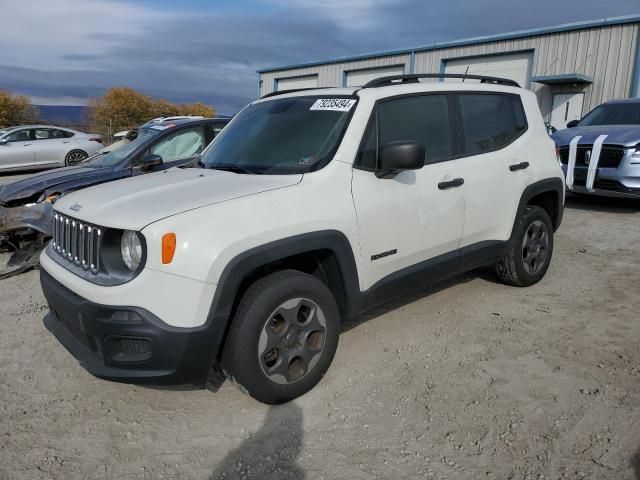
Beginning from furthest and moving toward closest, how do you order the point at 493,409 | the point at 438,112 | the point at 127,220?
1. the point at 438,112
2. the point at 493,409
3. the point at 127,220

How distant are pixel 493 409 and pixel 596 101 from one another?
15.5m

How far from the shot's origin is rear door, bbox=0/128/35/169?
14.9m

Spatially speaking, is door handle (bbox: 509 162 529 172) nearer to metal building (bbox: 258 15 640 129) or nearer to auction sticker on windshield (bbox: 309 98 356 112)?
auction sticker on windshield (bbox: 309 98 356 112)

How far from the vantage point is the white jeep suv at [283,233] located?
2.58m

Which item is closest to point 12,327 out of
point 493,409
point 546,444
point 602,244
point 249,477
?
point 249,477

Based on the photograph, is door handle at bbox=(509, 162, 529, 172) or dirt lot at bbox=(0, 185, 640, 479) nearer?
dirt lot at bbox=(0, 185, 640, 479)

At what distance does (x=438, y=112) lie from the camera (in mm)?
3914

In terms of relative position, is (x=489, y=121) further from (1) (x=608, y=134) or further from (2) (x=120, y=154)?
(1) (x=608, y=134)


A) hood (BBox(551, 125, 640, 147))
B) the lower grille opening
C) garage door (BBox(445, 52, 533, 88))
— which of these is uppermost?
garage door (BBox(445, 52, 533, 88))

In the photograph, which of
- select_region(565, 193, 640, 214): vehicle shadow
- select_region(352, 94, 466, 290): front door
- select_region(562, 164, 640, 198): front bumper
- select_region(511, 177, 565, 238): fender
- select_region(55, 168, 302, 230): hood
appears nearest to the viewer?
select_region(55, 168, 302, 230): hood

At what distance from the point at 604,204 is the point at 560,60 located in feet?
29.6

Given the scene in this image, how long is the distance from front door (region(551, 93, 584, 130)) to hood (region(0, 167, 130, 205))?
569 inches

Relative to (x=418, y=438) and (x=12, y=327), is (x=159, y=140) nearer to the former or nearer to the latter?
(x=12, y=327)

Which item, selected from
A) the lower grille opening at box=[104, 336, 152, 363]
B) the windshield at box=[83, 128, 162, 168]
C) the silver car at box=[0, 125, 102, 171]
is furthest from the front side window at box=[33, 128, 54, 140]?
the lower grille opening at box=[104, 336, 152, 363]
